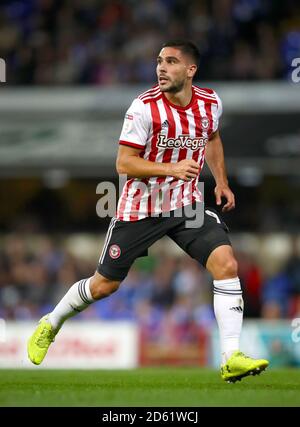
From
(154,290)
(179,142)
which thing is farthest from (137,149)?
(154,290)

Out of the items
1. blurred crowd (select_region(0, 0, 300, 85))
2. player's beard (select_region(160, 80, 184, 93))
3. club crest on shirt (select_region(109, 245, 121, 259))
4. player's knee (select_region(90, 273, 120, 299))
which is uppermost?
blurred crowd (select_region(0, 0, 300, 85))

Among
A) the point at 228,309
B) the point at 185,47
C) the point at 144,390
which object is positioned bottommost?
the point at 144,390

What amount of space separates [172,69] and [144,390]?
230 centimetres

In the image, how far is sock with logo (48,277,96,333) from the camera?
8477 millimetres

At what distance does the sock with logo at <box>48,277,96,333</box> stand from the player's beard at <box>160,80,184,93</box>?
1.55 metres

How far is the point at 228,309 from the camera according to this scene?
7.96m

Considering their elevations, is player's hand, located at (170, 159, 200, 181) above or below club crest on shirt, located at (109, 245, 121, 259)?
above

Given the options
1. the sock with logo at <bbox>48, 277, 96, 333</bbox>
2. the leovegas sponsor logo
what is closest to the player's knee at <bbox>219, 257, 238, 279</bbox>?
the leovegas sponsor logo

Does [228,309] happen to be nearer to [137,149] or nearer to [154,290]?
[137,149]

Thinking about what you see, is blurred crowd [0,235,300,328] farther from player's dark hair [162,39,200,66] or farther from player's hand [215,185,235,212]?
player's dark hair [162,39,200,66]

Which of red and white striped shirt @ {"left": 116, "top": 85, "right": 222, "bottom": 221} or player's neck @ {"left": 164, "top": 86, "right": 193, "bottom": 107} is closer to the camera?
red and white striped shirt @ {"left": 116, "top": 85, "right": 222, "bottom": 221}

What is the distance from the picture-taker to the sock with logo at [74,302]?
8477 mm

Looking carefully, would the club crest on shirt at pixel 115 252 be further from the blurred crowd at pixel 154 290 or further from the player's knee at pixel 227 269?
the blurred crowd at pixel 154 290

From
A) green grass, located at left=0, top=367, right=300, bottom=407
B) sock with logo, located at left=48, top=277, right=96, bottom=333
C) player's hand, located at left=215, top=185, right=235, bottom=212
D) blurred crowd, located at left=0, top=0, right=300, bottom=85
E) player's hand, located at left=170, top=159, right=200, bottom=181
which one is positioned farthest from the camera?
blurred crowd, located at left=0, top=0, right=300, bottom=85
